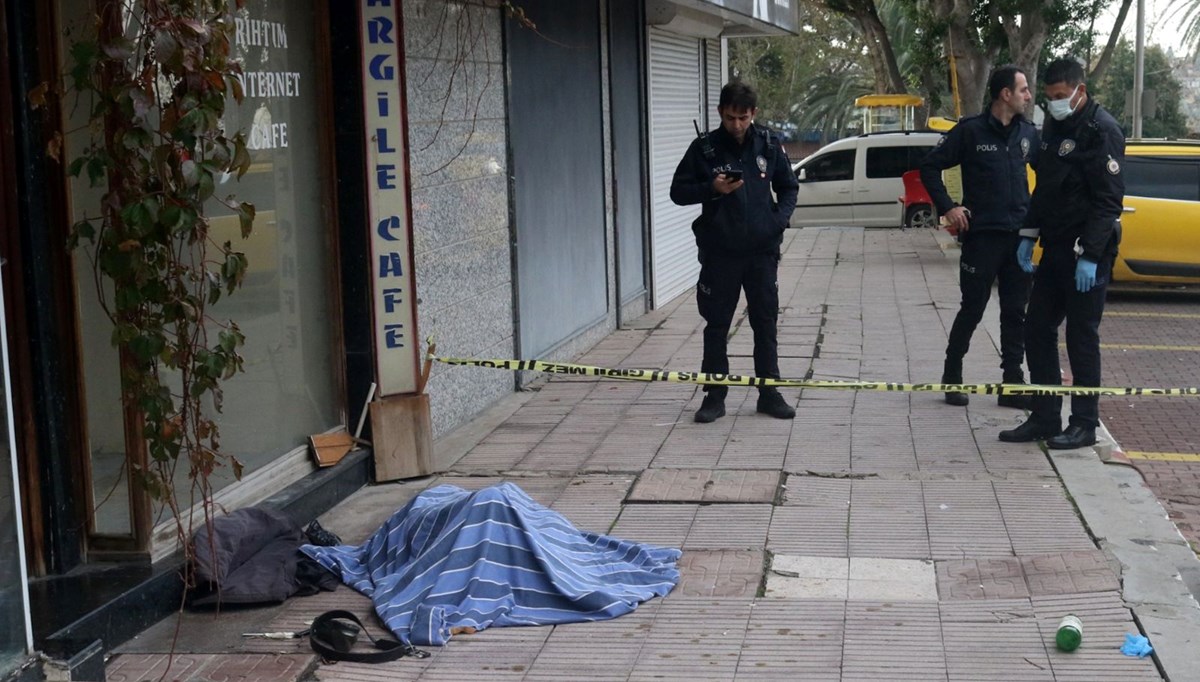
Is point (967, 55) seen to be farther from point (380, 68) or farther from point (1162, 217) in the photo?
point (380, 68)

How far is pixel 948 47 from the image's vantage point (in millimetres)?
26750

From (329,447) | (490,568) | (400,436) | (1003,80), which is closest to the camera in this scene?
(490,568)

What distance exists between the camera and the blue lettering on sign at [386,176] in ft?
22.7

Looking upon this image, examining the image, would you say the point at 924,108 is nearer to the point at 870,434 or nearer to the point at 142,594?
the point at 870,434

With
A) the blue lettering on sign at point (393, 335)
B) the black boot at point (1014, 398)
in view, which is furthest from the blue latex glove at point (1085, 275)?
the blue lettering on sign at point (393, 335)

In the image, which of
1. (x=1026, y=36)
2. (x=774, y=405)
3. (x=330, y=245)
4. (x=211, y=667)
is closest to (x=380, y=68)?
(x=330, y=245)

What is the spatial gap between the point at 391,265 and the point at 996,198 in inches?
139

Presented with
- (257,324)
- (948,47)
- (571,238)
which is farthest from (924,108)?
(257,324)

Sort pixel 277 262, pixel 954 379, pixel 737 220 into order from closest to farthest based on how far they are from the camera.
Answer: pixel 277 262 → pixel 737 220 → pixel 954 379

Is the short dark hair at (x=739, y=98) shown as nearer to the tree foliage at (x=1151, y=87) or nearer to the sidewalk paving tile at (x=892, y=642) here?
the sidewalk paving tile at (x=892, y=642)

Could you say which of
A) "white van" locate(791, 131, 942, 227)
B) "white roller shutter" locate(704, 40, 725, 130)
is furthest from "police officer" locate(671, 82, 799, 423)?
"white van" locate(791, 131, 942, 227)

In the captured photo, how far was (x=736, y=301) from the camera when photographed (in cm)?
831

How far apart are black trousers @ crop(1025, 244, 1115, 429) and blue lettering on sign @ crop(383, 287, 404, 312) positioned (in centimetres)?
338

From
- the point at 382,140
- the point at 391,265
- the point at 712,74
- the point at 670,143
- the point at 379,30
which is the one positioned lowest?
the point at 391,265
